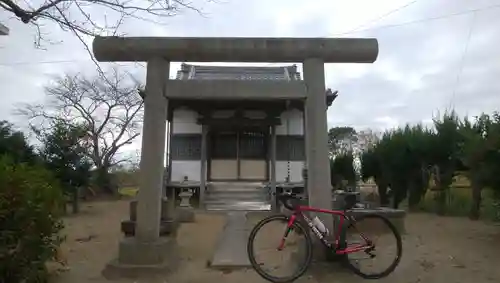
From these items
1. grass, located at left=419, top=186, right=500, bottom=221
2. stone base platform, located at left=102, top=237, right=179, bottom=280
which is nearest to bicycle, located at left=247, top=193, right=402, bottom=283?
stone base platform, located at left=102, top=237, right=179, bottom=280

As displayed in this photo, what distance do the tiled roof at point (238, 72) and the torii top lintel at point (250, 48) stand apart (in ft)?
40.5

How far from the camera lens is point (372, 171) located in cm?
1597

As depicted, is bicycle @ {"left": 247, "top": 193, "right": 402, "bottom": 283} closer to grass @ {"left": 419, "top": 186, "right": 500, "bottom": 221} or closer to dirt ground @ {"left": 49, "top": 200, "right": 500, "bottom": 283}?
dirt ground @ {"left": 49, "top": 200, "right": 500, "bottom": 283}

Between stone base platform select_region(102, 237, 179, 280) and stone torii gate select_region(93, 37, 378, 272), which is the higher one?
stone torii gate select_region(93, 37, 378, 272)

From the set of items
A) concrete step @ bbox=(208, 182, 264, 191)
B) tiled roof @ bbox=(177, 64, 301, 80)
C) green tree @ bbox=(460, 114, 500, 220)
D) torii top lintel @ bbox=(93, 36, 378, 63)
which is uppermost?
tiled roof @ bbox=(177, 64, 301, 80)

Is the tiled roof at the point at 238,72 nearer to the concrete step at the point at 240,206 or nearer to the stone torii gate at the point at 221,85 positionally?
the concrete step at the point at 240,206

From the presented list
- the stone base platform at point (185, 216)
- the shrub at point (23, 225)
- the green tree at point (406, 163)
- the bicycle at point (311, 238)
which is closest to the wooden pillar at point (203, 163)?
the stone base platform at point (185, 216)

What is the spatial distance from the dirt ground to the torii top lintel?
286 cm

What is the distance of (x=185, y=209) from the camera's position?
42.3 ft

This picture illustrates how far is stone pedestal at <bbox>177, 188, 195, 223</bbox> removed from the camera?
11642 mm

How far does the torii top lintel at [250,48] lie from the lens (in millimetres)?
6188

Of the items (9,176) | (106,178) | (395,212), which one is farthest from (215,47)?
(106,178)

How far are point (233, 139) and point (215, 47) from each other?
479 inches

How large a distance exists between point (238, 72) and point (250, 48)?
534 inches
